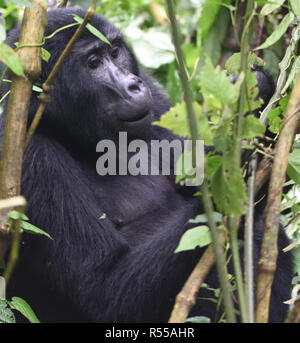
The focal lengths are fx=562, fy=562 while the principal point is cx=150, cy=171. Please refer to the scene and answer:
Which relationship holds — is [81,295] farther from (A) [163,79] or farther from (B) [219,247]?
(A) [163,79]

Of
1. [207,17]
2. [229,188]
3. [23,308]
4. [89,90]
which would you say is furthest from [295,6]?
[207,17]

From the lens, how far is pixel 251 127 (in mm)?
1414

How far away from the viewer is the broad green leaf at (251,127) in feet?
4.60

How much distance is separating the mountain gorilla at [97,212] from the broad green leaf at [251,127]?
63 centimetres

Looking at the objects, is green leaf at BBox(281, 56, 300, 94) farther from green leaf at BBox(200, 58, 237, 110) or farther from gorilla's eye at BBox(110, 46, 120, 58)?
gorilla's eye at BBox(110, 46, 120, 58)

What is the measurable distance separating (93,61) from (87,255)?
95 centimetres

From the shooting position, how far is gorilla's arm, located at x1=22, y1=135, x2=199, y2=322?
7.57 ft

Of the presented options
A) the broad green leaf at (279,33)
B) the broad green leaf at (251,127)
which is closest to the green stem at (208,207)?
the broad green leaf at (251,127)

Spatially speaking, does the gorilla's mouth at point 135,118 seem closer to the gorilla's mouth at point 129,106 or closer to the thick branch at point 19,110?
the gorilla's mouth at point 129,106

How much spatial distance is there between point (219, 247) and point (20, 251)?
4.44 feet

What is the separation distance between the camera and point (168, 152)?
3109 mm

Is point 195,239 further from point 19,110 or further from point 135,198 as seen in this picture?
point 135,198

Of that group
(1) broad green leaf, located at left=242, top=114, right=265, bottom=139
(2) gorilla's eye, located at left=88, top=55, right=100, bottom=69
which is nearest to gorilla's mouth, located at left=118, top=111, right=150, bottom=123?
(2) gorilla's eye, located at left=88, top=55, right=100, bottom=69
